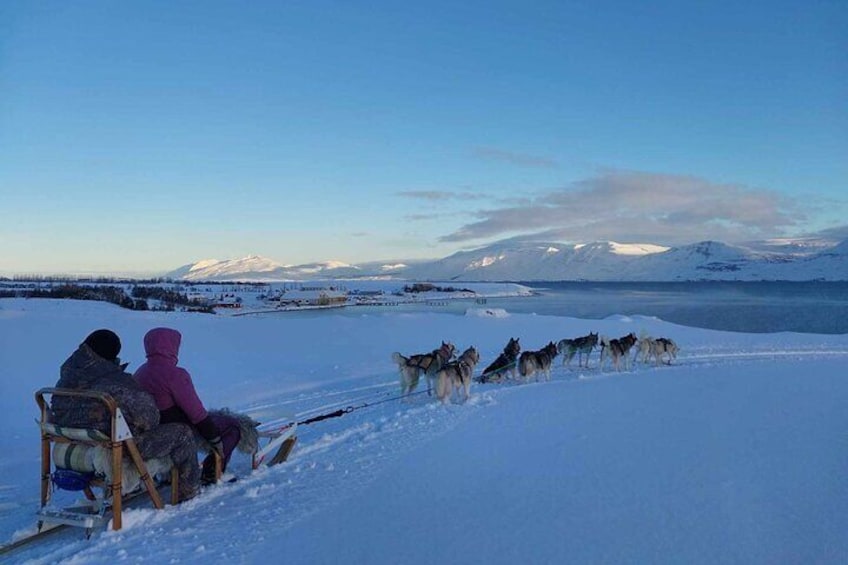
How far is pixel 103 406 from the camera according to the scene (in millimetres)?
3672

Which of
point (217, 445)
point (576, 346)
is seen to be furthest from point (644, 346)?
point (217, 445)

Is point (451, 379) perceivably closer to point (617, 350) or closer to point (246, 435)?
point (246, 435)

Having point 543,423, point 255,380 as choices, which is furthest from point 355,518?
point 255,380

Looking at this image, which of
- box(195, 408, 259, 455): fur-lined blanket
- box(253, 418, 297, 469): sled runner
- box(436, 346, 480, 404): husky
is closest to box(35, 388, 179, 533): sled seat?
box(195, 408, 259, 455): fur-lined blanket

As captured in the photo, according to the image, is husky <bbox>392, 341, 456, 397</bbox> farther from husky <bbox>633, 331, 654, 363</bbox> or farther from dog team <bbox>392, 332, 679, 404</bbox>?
husky <bbox>633, 331, 654, 363</bbox>

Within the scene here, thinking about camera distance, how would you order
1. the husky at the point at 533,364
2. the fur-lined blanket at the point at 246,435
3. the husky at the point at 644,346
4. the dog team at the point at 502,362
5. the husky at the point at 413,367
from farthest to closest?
the husky at the point at 644,346 < the husky at the point at 533,364 < the husky at the point at 413,367 < the dog team at the point at 502,362 < the fur-lined blanket at the point at 246,435

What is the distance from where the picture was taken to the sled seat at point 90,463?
11.8ft

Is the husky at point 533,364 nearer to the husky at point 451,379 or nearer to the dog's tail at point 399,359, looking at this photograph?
the husky at point 451,379

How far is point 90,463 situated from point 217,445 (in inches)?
39.4

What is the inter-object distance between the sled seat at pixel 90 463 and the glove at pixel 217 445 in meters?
0.62

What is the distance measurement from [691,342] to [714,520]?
1498cm

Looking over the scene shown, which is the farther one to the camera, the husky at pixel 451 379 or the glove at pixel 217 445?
the husky at pixel 451 379

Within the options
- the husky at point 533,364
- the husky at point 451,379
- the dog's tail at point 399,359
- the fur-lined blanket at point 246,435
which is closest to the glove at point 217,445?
the fur-lined blanket at point 246,435

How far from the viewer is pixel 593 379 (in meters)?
10.6
